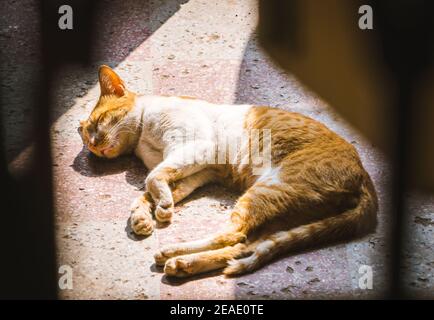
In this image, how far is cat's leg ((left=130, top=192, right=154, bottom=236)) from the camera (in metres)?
3.33

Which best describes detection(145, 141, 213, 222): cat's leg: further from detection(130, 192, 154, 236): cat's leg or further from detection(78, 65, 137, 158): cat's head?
detection(78, 65, 137, 158): cat's head

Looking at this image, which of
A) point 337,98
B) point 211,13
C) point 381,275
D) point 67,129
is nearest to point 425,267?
point 381,275

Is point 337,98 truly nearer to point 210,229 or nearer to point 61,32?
point 210,229

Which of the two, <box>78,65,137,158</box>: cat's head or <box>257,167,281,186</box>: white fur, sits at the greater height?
<box>78,65,137,158</box>: cat's head

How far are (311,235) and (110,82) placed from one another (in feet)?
4.35

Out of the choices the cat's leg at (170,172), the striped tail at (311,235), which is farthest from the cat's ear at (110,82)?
the striped tail at (311,235)

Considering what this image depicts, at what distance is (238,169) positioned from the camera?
3.55m

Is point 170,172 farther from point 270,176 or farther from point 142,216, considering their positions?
point 270,176

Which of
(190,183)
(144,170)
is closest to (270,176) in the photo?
(190,183)

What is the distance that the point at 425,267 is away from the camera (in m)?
3.19

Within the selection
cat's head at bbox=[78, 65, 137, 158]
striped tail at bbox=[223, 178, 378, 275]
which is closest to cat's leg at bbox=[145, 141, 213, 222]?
cat's head at bbox=[78, 65, 137, 158]

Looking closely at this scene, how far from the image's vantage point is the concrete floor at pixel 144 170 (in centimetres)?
309
